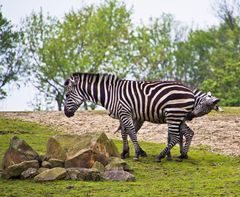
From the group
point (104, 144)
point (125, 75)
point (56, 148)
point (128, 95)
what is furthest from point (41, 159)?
point (125, 75)

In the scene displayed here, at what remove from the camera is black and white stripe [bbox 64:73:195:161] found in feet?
54.3

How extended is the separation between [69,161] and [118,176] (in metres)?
1.22

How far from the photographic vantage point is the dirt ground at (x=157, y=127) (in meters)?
20.9

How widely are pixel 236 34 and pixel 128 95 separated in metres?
42.1

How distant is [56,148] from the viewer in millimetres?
14516

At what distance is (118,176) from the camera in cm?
1325

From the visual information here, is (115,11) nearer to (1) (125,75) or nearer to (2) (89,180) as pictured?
Answer: (1) (125,75)

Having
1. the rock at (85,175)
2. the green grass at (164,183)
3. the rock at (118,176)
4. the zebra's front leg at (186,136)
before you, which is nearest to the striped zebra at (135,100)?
the zebra's front leg at (186,136)

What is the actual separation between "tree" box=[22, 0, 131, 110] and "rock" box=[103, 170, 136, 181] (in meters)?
37.9

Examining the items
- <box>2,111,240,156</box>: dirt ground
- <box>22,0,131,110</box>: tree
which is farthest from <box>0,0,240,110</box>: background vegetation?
<box>2,111,240,156</box>: dirt ground

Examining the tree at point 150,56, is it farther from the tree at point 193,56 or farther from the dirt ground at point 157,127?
the dirt ground at point 157,127

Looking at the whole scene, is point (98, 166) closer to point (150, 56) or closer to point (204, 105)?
point (204, 105)

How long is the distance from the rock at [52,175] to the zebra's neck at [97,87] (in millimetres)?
4410

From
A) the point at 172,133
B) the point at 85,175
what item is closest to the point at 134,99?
the point at 172,133
